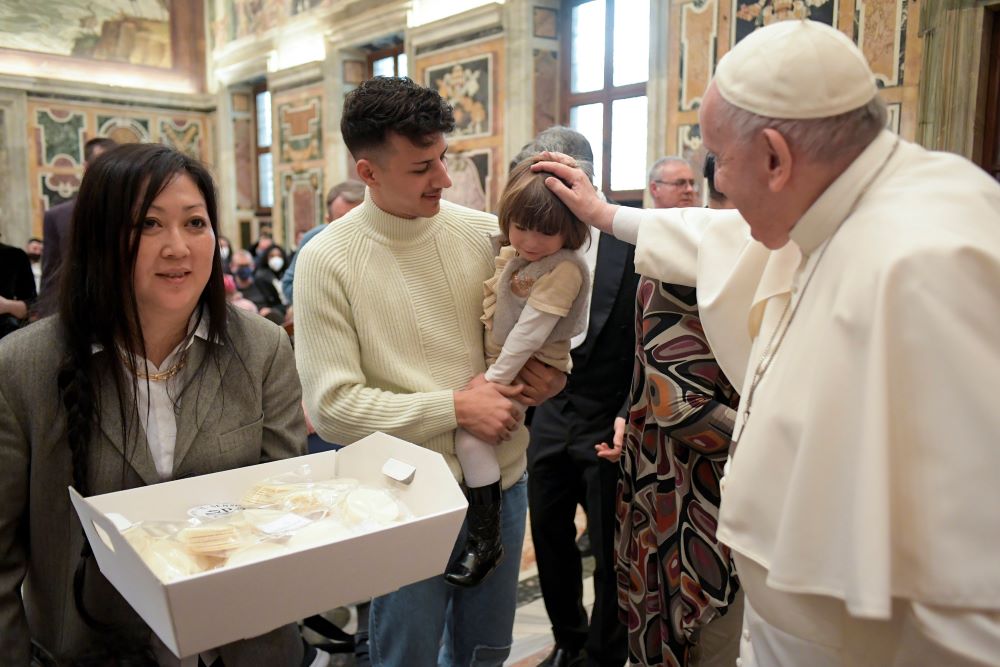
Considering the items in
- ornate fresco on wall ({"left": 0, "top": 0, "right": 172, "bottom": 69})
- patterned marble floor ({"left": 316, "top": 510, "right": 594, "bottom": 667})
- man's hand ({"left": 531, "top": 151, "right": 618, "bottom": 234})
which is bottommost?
patterned marble floor ({"left": 316, "top": 510, "right": 594, "bottom": 667})

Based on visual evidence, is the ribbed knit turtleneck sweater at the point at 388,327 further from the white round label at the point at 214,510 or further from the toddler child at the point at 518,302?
the white round label at the point at 214,510

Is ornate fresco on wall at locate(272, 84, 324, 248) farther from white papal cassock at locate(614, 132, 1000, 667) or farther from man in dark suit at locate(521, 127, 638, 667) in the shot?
white papal cassock at locate(614, 132, 1000, 667)

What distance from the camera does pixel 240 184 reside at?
15102 mm

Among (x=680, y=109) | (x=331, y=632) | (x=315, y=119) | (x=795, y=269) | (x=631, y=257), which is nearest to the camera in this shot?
(x=795, y=269)

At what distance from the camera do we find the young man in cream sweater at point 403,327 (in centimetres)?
194

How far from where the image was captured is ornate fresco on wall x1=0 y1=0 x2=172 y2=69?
46.4 ft

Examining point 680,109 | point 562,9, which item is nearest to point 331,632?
point 680,109

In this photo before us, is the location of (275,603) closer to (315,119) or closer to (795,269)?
(795,269)

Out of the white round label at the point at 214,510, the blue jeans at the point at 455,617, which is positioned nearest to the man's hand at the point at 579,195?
the blue jeans at the point at 455,617

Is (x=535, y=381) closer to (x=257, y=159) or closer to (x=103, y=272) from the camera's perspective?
(x=103, y=272)

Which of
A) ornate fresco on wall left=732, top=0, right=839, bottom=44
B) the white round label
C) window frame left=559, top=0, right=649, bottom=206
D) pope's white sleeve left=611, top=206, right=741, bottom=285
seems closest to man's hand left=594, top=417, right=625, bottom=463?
pope's white sleeve left=611, top=206, right=741, bottom=285

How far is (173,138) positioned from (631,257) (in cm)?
1476

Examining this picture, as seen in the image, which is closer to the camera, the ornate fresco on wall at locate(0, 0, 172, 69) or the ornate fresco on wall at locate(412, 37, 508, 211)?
the ornate fresco on wall at locate(412, 37, 508, 211)

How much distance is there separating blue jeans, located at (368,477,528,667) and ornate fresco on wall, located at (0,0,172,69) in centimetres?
1576
